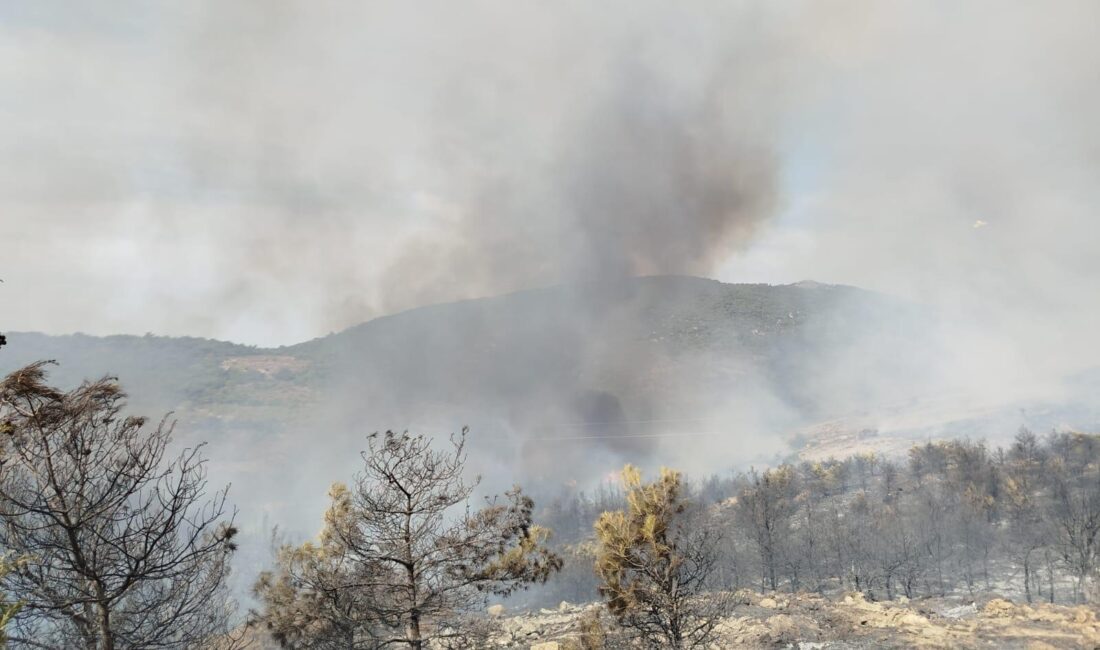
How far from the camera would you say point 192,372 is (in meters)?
176

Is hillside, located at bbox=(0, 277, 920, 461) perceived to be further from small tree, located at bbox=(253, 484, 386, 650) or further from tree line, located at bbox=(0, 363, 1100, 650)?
tree line, located at bbox=(0, 363, 1100, 650)

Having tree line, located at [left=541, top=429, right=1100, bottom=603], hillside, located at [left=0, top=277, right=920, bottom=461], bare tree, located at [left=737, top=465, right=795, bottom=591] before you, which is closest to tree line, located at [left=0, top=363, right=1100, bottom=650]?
tree line, located at [left=541, top=429, right=1100, bottom=603]

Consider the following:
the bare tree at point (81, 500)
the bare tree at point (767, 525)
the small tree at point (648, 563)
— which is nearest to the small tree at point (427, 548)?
the small tree at point (648, 563)

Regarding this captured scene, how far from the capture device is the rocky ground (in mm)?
19406

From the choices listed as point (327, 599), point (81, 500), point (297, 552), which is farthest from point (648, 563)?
point (81, 500)

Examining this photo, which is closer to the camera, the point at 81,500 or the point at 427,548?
the point at 81,500

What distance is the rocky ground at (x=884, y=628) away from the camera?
19406 millimetres

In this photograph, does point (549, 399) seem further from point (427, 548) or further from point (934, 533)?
point (427, 548)

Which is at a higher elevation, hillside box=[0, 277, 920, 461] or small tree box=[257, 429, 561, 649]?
hillside box=[0, 277, 920, 461]

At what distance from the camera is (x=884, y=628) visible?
22578mm

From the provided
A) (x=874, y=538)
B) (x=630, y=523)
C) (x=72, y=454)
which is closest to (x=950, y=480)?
(x=874, y=538)

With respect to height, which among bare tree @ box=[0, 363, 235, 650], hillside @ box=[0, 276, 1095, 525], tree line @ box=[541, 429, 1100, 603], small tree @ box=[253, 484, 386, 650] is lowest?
tree line @ box=[541, 429, 1100, 603]

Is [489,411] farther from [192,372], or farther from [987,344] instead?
[987,344]

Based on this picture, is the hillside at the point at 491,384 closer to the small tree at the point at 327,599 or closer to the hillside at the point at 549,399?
the hillside at the point at 549,399
